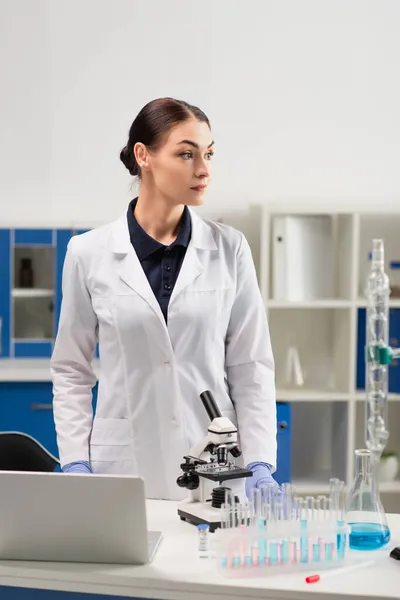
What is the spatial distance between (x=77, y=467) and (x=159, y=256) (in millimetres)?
588

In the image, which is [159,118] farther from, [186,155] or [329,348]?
[329,348]

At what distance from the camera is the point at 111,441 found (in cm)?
235

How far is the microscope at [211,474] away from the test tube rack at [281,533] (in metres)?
0.10

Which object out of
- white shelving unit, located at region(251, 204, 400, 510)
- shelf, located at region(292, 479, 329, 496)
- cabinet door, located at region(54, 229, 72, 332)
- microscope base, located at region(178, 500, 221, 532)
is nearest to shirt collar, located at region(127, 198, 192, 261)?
microscope base, located at region(178, 500, 221, 532)

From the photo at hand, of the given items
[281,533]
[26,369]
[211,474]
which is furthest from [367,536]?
[26,369]

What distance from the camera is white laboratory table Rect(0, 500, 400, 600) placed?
5.22ft

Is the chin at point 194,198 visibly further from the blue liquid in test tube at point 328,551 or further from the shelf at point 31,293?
the shelf at point 31,293

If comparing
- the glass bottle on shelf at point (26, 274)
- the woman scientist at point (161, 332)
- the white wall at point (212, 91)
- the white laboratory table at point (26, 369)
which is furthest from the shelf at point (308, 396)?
the woman scientist at point (161, 332)

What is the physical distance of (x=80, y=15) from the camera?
439cm

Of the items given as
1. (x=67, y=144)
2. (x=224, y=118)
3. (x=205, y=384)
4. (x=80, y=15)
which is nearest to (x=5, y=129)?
(x=67, y=144)

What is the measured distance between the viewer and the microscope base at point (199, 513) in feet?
6.15

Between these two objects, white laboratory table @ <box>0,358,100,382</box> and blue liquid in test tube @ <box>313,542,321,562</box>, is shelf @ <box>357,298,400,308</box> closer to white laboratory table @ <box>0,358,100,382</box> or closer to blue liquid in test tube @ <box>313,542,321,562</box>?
white laboratory table @ <box>0,358,100,382</box>

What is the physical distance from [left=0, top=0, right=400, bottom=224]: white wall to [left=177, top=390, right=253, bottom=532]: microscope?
265 centimetres

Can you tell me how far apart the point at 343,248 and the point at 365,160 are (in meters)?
0.54
